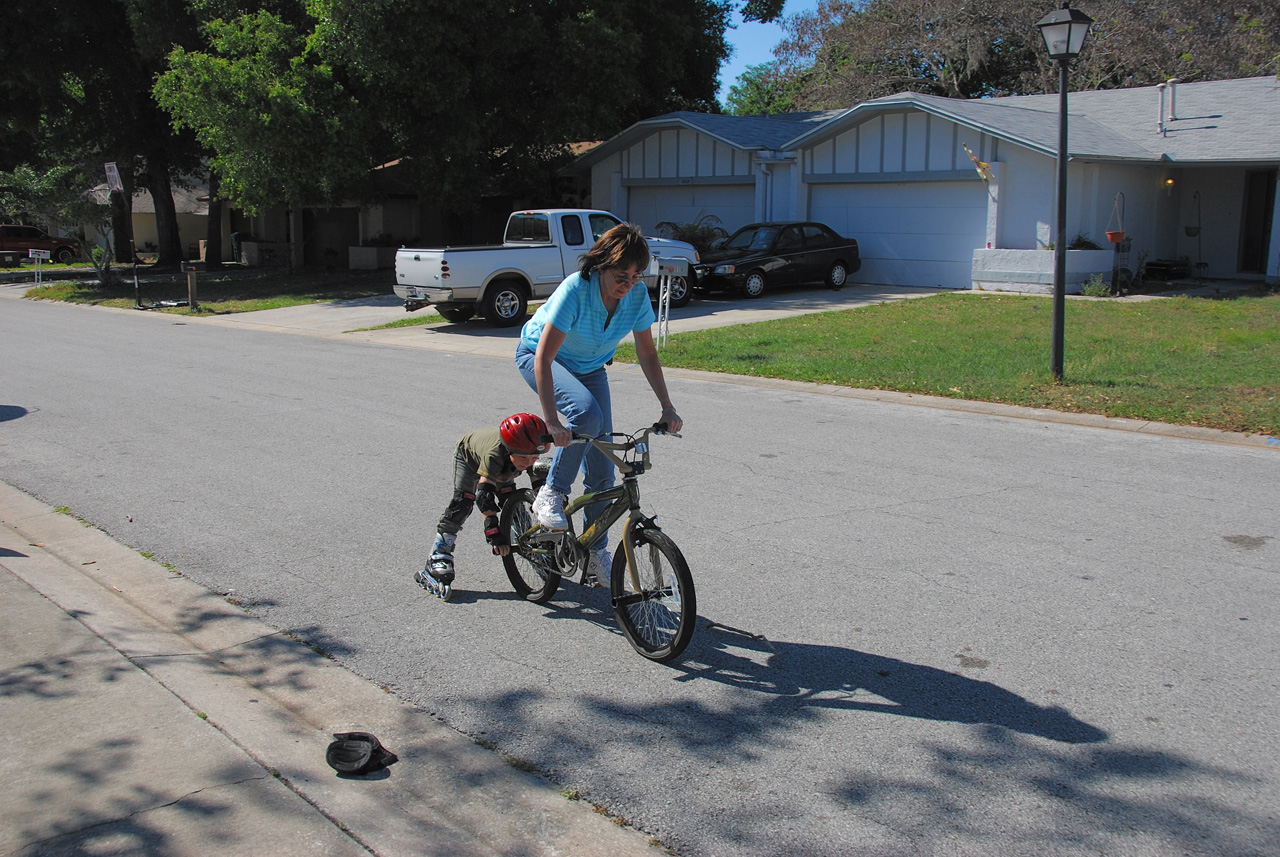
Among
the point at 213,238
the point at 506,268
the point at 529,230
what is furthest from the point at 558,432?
the point at 213,238

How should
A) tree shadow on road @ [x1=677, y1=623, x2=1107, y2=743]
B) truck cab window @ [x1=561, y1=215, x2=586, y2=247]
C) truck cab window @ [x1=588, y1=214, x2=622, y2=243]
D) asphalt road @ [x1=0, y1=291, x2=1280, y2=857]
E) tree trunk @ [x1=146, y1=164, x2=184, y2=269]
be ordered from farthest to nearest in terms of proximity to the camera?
tree trunk @ [x1=146, y1=164, x2=184, y2=269] → truck cab window @ [x1=588, y1=214, x2=622, y2=243] → truck cab window @ [x1=561, y1=215, x2=586, y2=247] → tree shadow on road @ [x1=677, y1=623, x2=1107, y2=743] → asphalt road @ [x1=0, y1=291, x2=1280, y2=857]

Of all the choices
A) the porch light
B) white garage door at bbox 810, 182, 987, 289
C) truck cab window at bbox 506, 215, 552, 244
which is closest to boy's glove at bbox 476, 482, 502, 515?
the porch light

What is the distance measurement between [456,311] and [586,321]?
47.3ft

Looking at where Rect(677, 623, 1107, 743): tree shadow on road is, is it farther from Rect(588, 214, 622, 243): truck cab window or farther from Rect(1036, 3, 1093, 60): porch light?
Rect(588, 214, 622, 243): truck cab window

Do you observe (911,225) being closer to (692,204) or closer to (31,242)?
(692,204)

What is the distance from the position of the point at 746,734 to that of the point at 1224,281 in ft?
73.9

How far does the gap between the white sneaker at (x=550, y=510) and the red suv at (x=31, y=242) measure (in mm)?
44970

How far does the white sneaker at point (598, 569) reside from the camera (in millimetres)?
5008

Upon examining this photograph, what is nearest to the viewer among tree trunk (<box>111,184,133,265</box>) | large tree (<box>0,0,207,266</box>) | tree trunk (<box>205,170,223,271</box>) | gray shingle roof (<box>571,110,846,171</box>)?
gray shingle roof (<box>571,110,846,171</box>)

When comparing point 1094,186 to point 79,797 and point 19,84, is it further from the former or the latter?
point 19,84

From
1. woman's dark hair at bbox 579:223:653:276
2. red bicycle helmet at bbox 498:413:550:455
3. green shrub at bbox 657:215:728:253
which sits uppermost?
green shrub at bbox 657:215:728:253

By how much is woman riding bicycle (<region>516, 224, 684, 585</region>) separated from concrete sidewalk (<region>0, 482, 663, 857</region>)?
50.1 inches

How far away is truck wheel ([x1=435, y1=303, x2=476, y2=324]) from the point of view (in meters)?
18.4

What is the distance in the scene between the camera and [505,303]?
1844 cm
